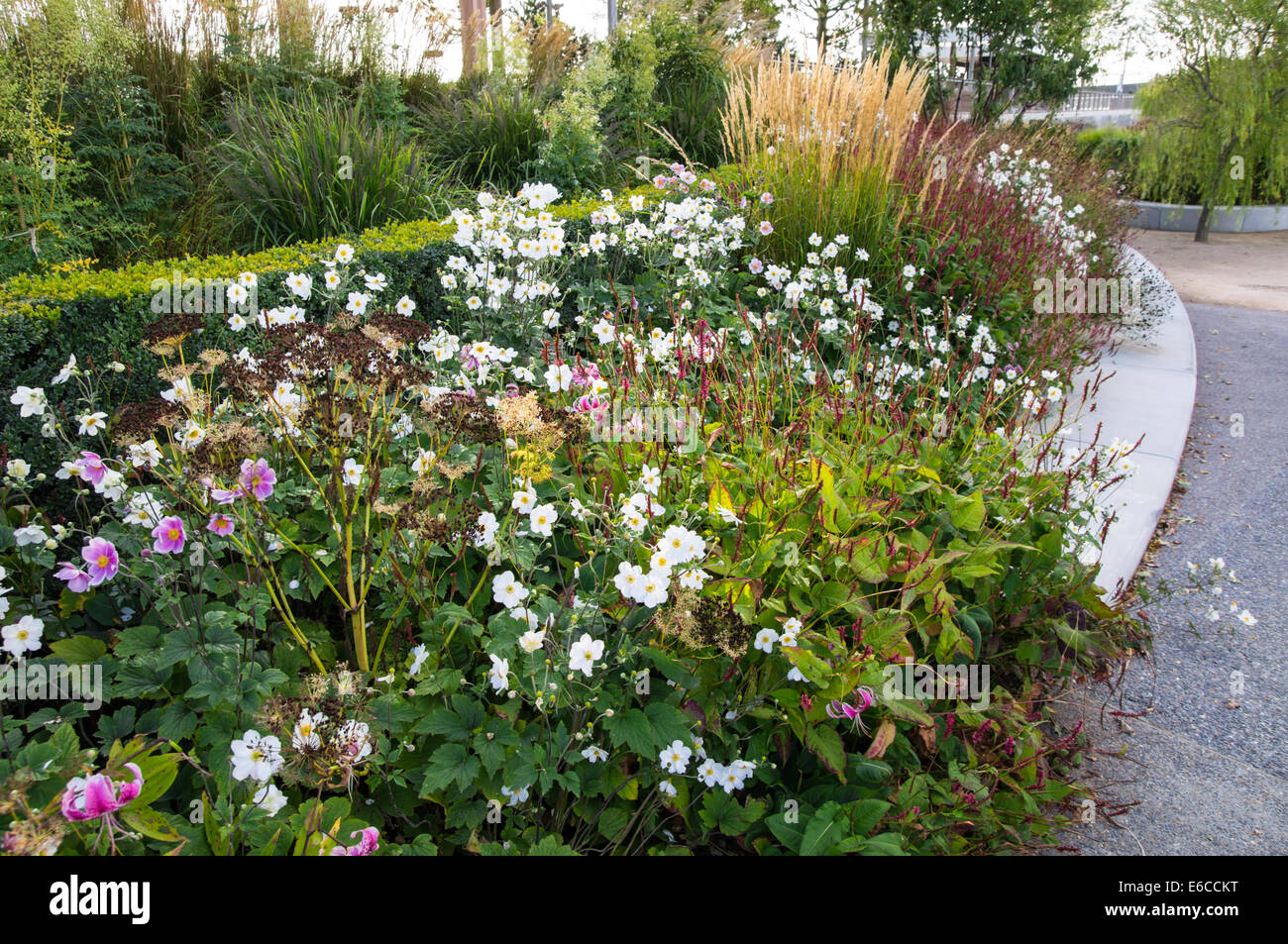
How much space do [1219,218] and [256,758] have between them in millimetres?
16215

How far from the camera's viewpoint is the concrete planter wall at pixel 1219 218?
13.1 m

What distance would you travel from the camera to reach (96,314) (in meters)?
3.06

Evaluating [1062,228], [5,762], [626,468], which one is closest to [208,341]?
[626,468]

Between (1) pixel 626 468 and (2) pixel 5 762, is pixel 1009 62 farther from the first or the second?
(2) pixel 5 762

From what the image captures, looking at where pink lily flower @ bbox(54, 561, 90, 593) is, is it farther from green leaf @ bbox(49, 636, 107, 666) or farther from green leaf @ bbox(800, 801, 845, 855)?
green leaf @ bbox(800, 801, 845, 855)

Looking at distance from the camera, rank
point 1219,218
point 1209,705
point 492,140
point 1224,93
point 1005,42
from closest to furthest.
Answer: point 1209,705 < point 492,140 < point 1224,93 < point 1219,218 < point 1005,42

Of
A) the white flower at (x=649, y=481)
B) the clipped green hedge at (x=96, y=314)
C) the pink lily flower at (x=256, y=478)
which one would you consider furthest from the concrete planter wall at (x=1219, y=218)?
the pink lily flower at (x=256, y=478)

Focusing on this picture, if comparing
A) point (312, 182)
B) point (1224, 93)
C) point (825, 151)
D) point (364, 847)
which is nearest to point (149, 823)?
point (364, 847)

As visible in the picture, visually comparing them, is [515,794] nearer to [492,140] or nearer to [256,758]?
[256,758]

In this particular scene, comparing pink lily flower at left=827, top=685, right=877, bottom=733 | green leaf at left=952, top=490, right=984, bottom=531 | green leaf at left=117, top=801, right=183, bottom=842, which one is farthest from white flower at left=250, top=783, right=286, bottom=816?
green leaf at left=952, top=490, right=984, bottom=531

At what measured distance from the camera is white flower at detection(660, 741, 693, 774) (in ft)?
5.74

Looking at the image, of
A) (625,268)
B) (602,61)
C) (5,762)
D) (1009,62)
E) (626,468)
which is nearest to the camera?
(5,762)
